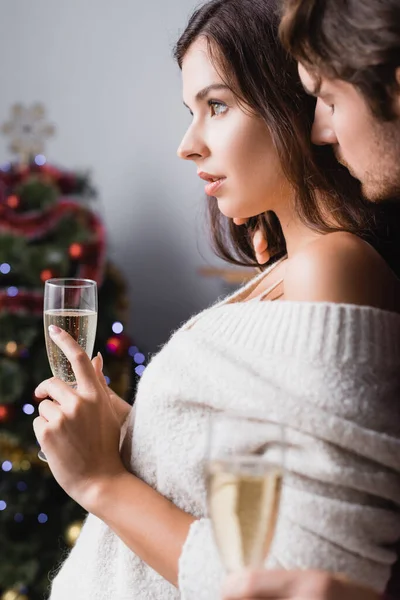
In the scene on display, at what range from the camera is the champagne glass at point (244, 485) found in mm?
716

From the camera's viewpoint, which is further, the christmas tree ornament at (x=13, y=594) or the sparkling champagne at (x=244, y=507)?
the christmas tree ornament at (x=13, y=594)

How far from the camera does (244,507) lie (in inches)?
28.3

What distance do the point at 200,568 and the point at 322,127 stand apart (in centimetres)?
74

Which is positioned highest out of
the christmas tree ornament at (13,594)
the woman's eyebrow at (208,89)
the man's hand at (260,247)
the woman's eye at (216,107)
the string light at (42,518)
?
the woman's eyebrow at (208,89)

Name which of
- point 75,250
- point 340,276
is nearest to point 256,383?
point 340,276

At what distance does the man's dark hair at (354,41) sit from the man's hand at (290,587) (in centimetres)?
62

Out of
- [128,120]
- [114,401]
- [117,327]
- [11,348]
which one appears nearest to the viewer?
[114,401]

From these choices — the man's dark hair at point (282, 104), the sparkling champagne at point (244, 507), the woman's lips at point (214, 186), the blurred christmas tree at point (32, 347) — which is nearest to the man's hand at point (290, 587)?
the sparkling champagne at point (244, 507)

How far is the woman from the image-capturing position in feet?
3.41

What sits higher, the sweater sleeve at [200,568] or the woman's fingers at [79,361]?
the woman's fingers at [79,361]

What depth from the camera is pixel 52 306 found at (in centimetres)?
142

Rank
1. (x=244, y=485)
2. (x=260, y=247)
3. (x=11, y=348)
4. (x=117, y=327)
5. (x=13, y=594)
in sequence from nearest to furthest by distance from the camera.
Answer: (x=244, y=485) → (x=260, y=247) → (x=11, y=348) → (x=13, y=594) → (x=117, y=327)

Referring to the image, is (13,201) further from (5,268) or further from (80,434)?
(80,434)

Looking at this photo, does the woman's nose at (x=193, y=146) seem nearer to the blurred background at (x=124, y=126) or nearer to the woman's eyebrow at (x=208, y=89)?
the woman's eyebrow at (x=208, y=89)
